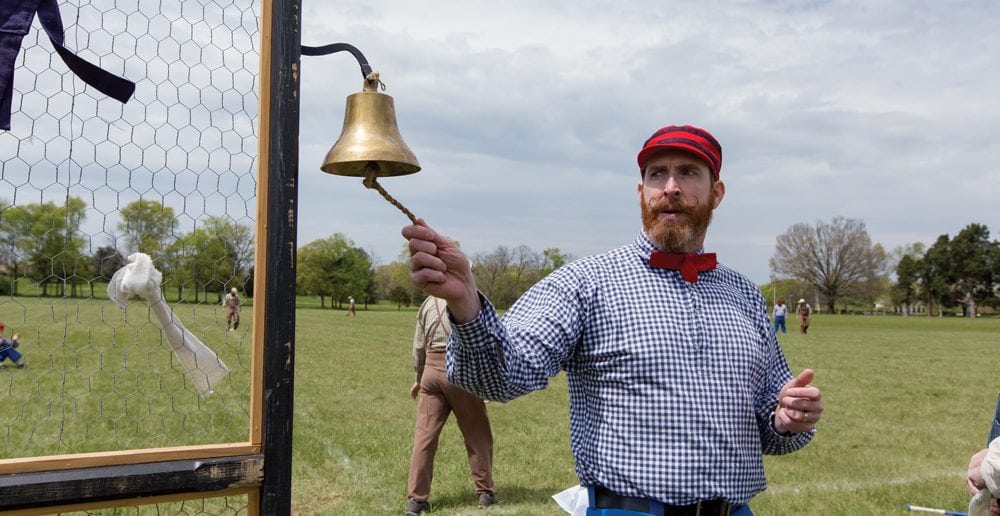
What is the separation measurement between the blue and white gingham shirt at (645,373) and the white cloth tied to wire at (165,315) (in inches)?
34.6

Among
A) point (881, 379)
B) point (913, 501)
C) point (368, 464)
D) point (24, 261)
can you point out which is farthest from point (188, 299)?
point (881, 379)

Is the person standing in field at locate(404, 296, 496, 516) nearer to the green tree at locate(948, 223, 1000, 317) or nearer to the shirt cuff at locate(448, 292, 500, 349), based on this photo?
the shirt cuff at locate(448, 292, 500, 349)

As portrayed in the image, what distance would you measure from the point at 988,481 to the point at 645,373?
1233 mm

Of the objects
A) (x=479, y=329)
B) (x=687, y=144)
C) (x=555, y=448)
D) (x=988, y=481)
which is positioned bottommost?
(x=555, y=448)

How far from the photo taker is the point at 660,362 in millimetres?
2309

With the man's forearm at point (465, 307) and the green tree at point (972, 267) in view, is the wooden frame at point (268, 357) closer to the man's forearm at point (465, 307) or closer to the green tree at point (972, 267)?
the man's forearm at point (465, 307)

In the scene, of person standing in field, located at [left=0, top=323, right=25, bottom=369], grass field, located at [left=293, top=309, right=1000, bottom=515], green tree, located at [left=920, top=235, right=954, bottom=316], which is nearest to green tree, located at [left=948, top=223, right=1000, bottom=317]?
green tree, located at [left=920, top=235, right=954, bottom=316]

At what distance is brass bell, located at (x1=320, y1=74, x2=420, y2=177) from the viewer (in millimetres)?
1922

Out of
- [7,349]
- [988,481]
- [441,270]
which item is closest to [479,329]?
[441,270]

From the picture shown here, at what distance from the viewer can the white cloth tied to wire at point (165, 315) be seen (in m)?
2.28

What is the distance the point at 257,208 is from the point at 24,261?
940 mm

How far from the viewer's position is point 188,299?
272cm

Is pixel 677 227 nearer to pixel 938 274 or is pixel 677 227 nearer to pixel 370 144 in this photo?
pixel 370 144

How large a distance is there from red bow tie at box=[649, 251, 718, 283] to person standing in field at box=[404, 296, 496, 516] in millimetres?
3267
